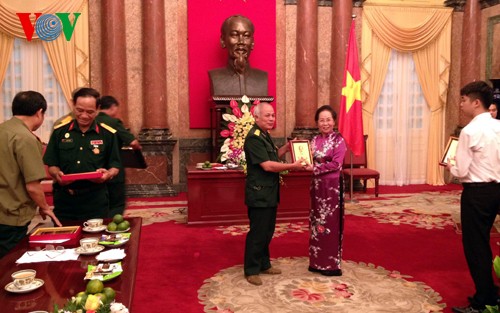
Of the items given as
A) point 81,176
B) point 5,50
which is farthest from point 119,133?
point 5,50

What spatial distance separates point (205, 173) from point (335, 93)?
3.67 metres

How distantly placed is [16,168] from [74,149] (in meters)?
0.64

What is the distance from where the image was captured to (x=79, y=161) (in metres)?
3.28

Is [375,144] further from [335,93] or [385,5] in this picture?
[385,5]

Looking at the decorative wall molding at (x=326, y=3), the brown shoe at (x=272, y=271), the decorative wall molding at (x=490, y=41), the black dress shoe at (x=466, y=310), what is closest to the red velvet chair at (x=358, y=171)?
the decorative wall molding at (x=326, y=3)

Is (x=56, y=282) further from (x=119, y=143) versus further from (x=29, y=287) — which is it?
(x=119, y=143)

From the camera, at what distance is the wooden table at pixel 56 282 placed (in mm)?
1720

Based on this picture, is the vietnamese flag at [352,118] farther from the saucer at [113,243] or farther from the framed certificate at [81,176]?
the saucer at [113,243]

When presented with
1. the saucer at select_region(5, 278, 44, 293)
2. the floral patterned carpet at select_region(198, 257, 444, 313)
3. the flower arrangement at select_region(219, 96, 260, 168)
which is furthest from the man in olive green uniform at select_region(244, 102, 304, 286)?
the saucer at select_region(5, 278, 44, 293)

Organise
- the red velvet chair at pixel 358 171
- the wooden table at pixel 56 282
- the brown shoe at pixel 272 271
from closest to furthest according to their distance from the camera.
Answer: the wooden table at pixel 56 282 < the brown shoe at pixel 272 271 < the red velvet chair at pixel 358 171

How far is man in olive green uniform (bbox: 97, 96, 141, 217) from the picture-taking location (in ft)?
14.3

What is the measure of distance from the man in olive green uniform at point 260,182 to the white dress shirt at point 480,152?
1.25 m

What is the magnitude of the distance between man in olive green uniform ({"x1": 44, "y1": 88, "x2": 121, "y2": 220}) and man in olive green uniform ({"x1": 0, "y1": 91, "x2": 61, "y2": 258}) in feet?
1.45

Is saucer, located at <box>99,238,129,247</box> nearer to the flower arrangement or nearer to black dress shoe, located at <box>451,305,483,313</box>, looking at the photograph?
black dress shoe, located at <box>451,305,483,313</box>
